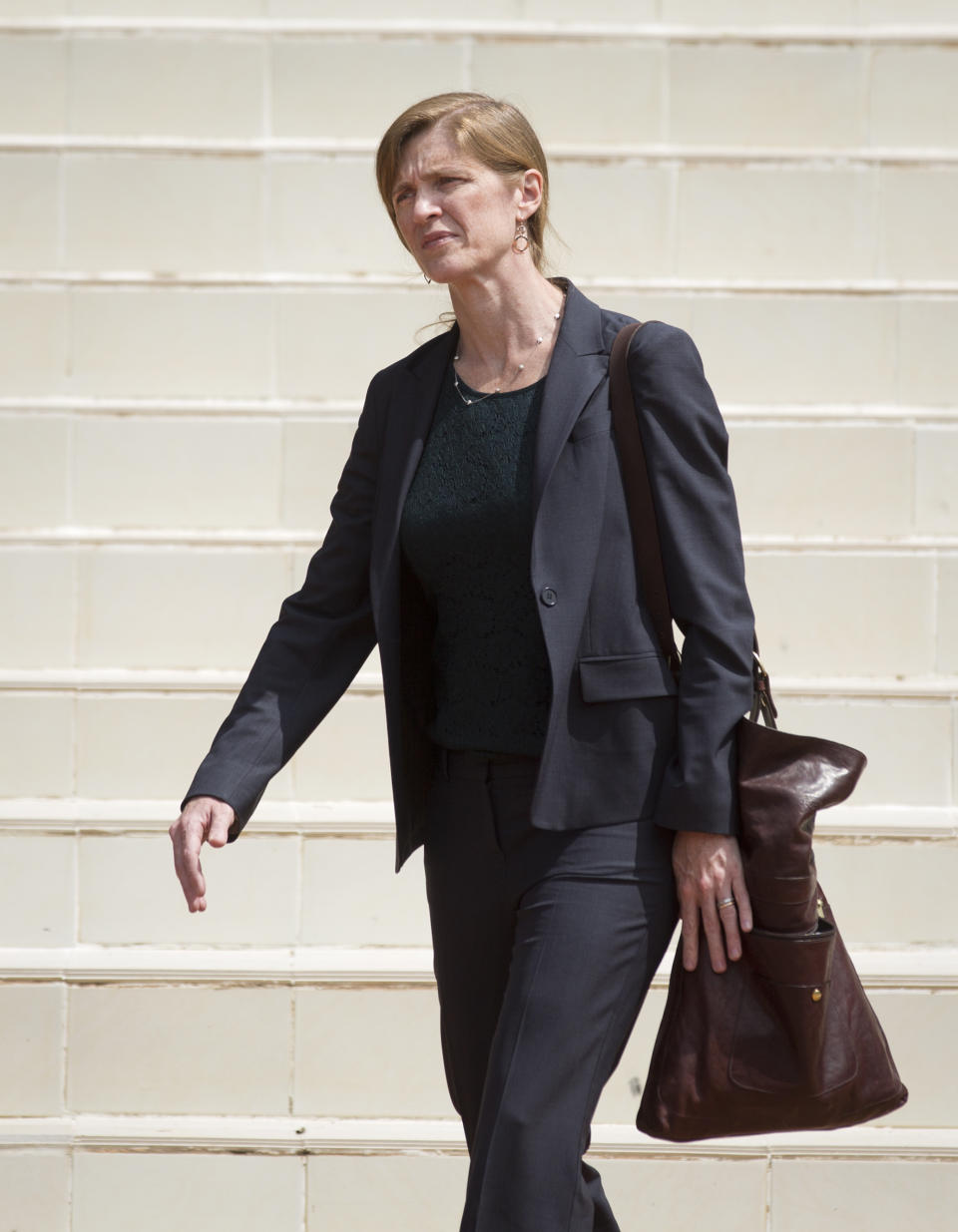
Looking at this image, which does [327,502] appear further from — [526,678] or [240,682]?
[526,678]

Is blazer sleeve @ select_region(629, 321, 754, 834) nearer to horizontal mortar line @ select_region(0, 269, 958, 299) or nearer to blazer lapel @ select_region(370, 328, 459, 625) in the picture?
blazer lapel @ select_region(370, 328, 459, 625)

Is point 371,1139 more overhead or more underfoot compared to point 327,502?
more underfoot

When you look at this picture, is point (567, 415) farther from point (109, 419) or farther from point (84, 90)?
point (84, 90)

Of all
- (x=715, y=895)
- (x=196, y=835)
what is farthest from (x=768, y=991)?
(x=196, y=835)

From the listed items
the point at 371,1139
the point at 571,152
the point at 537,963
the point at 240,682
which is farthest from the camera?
the point at 571,152

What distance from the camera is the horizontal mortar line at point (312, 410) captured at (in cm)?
429

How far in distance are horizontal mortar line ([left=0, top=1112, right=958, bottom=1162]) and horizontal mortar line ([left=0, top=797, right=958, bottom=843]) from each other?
701mm

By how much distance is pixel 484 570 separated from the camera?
240cm

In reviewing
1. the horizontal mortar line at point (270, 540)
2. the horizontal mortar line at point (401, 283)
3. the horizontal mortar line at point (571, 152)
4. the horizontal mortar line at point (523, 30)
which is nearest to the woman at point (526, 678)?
the horizontal mortar line at point (270, 540)

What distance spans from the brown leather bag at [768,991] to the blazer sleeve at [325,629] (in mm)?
519

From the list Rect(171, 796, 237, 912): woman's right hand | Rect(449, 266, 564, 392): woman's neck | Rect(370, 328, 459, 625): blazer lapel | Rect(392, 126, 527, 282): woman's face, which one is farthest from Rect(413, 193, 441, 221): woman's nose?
Rect(171, 796, 237, 912): woman's right hand

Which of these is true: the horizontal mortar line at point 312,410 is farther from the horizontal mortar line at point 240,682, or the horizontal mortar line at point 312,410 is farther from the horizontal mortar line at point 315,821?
the horizontal mortar line at point 315,821

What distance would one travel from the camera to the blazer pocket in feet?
7.47

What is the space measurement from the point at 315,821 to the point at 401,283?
61.2 inches
